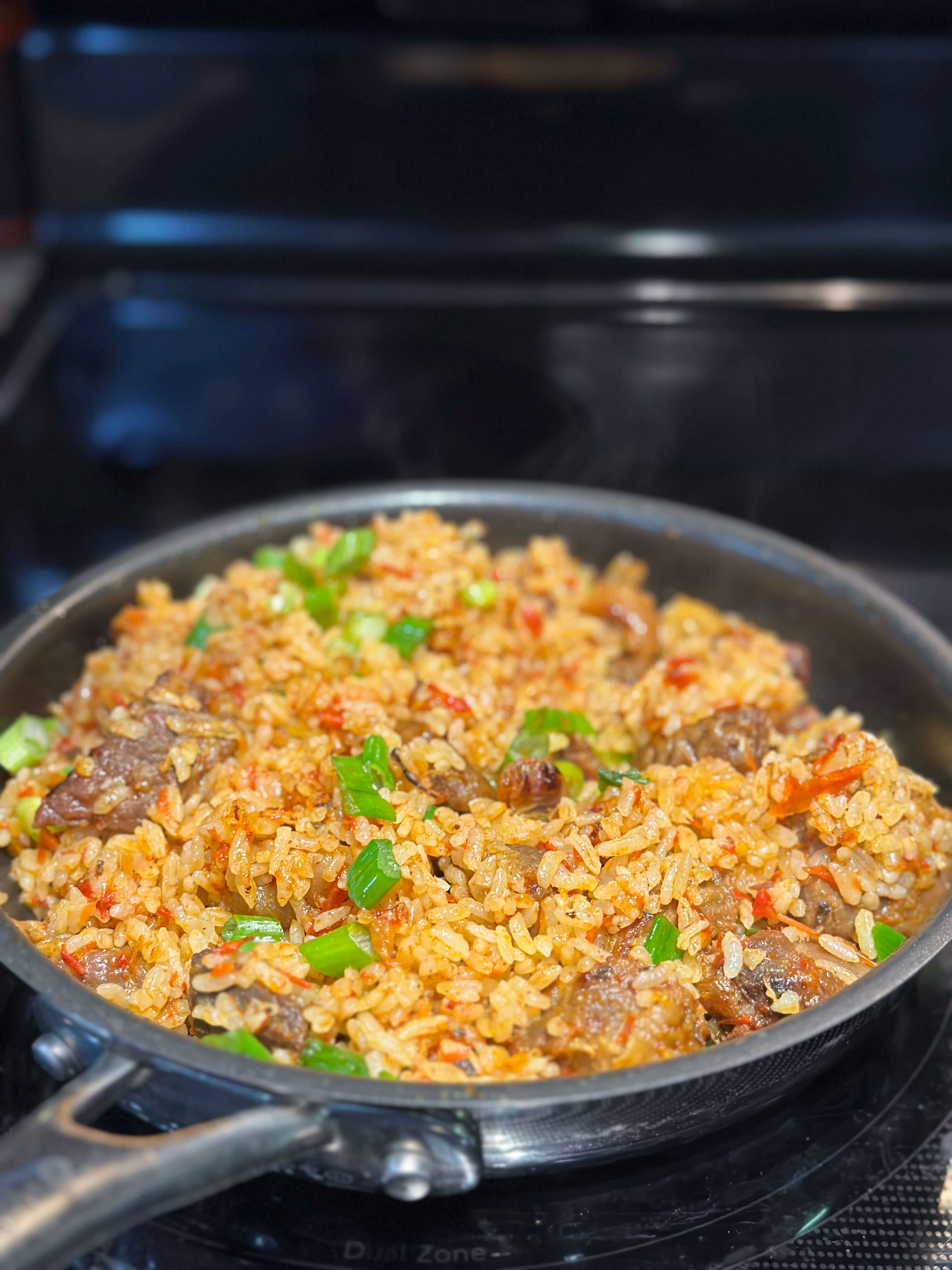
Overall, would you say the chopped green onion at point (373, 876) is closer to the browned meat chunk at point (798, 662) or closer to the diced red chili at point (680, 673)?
the diced red chili at point (680, 673)

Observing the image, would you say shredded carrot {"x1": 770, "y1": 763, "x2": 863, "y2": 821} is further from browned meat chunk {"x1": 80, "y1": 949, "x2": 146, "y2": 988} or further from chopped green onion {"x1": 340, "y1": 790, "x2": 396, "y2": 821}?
browned meat chunk {"x1": 80, "y1": 949, "x2": 146, "y2": 988}

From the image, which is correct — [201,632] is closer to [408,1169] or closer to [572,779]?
[572,779]

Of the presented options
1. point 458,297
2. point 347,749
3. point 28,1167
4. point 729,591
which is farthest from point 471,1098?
point 458,297

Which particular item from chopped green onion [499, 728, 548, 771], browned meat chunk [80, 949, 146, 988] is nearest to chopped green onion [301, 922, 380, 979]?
browned meat chunk [80, 949, 146, 988]

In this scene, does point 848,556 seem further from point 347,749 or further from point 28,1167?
point 28,1167

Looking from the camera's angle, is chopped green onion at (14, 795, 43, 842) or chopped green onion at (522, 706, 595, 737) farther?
chopped green onion at (522, 706, 595, 737)

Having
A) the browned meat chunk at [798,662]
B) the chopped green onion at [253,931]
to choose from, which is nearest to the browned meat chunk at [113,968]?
the chopped green onion at [253,931]

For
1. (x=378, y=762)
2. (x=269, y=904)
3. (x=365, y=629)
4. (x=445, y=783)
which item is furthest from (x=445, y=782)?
(x=365, y=629)
